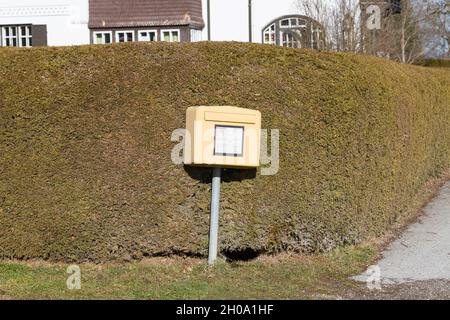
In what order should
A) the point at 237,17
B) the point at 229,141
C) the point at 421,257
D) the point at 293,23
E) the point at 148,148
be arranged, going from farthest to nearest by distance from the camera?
the point at 237,17
the point at 293,23
the point at 421,257
the point at 148,148
the point at 229,141

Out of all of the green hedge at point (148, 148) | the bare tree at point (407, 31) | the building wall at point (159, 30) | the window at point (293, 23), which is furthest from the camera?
the building wall at point (159, 30)

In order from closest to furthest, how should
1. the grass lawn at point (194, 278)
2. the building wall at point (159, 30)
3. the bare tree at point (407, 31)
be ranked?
the grass lawn at point (194, 278) → the bare tree at point (407, 31) → the building wall at point (159, 30)

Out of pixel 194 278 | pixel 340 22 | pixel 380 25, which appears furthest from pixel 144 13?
pixel 194 278

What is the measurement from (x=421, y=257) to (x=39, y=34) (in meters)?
17.4

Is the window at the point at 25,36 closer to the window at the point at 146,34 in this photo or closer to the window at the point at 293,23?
the window at the point at 146,34

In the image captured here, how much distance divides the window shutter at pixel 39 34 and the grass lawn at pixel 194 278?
639 inches

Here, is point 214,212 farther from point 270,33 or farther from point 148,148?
point 270,33

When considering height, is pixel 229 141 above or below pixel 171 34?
below

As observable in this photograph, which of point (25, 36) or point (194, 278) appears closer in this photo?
point (194, 278)

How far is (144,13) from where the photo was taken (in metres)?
23.4

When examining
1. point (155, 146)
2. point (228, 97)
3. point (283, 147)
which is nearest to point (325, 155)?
point (283, 147)

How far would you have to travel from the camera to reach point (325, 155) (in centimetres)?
831

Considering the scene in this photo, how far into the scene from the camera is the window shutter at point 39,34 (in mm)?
23500

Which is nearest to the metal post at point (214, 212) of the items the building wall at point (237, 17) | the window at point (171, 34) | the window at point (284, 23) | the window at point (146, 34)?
the window at point (171, 34)
